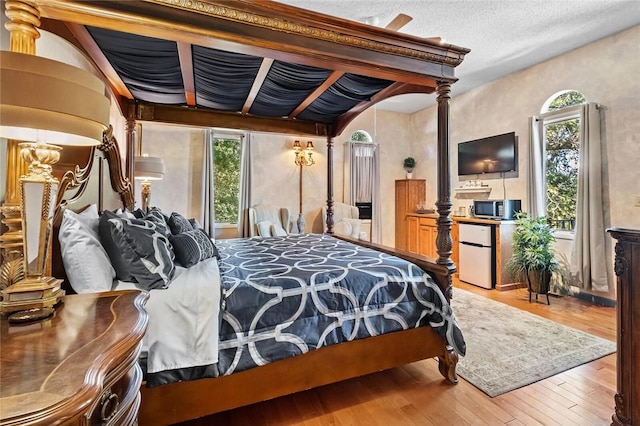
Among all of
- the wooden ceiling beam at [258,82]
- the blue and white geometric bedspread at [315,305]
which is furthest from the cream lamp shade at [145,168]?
the blue and white geometric bedspread at [315,305]

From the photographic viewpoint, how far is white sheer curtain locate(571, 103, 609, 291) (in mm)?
3562

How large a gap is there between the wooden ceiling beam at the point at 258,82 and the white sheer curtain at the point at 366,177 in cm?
277

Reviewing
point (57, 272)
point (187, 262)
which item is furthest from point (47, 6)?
point (187, 262)

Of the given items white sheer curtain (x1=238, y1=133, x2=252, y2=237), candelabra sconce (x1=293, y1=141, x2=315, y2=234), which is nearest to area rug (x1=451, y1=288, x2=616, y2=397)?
candelabra sconce (x1=293, y1=141, x2=315, y2=234)

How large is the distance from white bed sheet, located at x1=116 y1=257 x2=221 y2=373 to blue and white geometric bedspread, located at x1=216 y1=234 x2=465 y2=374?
7cm

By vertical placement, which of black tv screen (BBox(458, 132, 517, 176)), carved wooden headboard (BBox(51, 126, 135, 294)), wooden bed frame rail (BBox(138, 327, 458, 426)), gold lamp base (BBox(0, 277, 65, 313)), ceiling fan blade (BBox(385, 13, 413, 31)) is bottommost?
wooden bed frame rail (BBox(138, 327, 458, 426))

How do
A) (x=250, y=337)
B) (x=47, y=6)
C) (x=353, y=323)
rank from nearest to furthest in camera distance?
(x=47, y=6), (x=250, y=337), (x=353, y=323)

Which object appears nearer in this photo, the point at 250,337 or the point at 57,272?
the point at 57,272

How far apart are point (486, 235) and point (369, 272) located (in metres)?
3.04

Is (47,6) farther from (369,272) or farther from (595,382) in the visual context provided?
(595,382)

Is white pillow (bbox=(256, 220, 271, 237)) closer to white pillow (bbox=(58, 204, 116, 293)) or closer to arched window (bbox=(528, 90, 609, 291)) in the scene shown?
white pillow (bbox=(58, 204, 116, 293))

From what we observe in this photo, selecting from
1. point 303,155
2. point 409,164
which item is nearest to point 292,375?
point 303,155

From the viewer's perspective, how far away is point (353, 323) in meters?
1.88

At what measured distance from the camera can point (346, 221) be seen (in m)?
5.39
